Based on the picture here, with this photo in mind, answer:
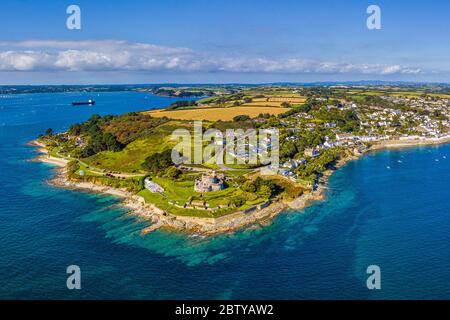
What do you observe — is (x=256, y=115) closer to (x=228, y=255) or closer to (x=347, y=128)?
(x=347, y=128)

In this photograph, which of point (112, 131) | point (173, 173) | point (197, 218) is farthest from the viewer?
point (112, 131)

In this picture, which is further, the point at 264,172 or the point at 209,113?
the point at 209,113

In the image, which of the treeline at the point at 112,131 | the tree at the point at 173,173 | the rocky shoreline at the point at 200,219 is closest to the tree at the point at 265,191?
the rocky shoreline at the point at 200,219

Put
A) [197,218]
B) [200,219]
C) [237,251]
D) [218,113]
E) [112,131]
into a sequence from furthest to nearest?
[218,113] < [112,131] < [197,218] < [200,219] < [237,251]

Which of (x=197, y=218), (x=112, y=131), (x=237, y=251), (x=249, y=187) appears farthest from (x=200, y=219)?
(x=112, y=131)

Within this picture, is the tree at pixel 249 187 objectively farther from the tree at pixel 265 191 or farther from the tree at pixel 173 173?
the tree at pixel 173 173

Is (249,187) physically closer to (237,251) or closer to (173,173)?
(173,173)

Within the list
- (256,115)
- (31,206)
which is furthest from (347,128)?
(31,206)
